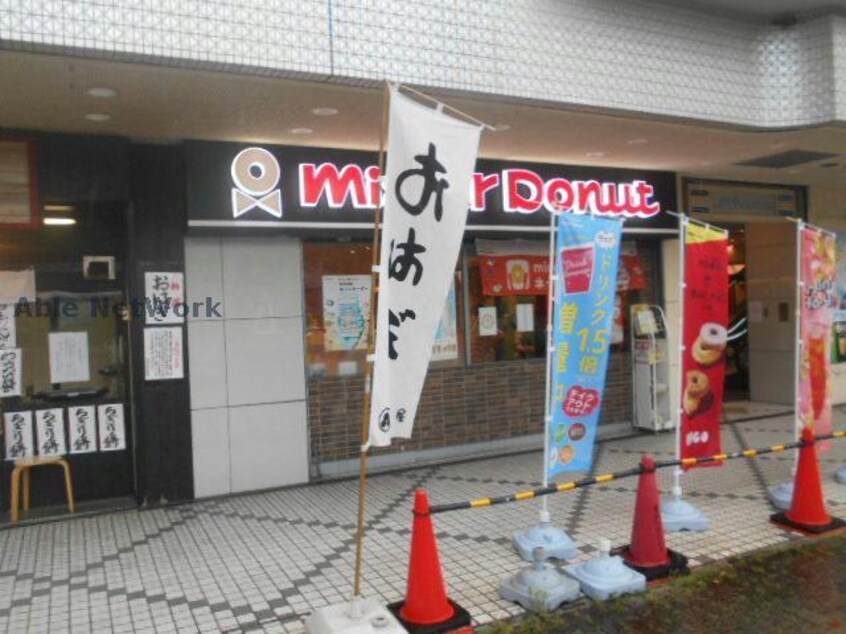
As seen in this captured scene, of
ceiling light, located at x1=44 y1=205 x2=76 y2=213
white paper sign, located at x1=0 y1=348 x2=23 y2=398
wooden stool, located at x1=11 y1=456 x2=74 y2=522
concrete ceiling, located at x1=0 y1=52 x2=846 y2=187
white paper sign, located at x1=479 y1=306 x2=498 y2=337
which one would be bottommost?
wooden stool, located at x1=11 y1=456 x2=74 y2=522

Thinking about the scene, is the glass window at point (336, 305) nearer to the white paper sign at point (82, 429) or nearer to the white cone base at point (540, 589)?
the white paper sign at point (82, 429)

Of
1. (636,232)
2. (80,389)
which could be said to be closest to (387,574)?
(80,389)

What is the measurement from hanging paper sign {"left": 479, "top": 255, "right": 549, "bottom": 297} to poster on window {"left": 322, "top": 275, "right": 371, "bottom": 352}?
5.27 feet

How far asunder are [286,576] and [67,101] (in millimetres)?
4274

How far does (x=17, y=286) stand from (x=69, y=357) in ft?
2.86

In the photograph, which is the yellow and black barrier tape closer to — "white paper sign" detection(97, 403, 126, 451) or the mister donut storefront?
the mister donut storefront

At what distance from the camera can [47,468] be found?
7242 mm

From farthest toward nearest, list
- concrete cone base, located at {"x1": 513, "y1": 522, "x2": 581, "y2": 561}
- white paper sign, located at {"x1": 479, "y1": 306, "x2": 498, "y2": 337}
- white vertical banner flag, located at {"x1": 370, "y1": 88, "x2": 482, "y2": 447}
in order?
white paper sign, located at {"x1": 479, "y1": 306, "x2": 498, "y2": 337} → concrete cone base, located at {"x1": 513, "y1": 522, "x2": 581, "y2": 561} → white vertical banner flag, located at {"x1": 370, "y1": 88, "x2": 482, "y2": 447}

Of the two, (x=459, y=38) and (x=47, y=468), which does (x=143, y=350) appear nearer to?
(x=47, y=468)

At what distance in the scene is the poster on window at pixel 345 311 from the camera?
8375 millimetres

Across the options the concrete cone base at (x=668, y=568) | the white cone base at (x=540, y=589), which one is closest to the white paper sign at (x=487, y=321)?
the concrete cone base at (x=668, y=568)

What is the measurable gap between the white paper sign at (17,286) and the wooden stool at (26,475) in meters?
1.61

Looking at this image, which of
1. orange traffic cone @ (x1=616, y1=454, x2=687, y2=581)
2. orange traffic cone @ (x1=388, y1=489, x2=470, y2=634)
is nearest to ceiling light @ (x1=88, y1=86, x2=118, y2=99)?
orange traffic cone @ (x1=388, y1=489, x2=470, y2=634)

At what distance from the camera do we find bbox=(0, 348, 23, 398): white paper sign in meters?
6.99
